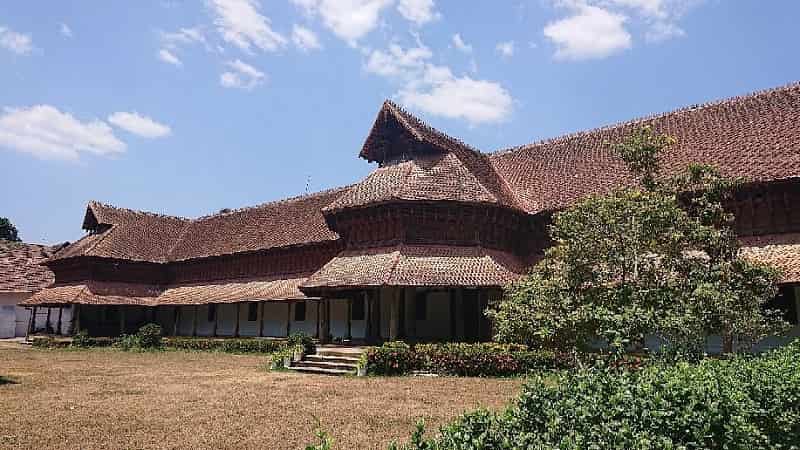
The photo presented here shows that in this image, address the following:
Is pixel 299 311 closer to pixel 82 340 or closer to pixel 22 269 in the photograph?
pixel 82 340

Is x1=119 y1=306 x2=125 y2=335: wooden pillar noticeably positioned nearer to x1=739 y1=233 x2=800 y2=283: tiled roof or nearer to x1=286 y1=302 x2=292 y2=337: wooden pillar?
x1=286 y1=302 x2=292 y2=337: wooden pillar

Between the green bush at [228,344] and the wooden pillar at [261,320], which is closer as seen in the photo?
the green bush at [228,344]

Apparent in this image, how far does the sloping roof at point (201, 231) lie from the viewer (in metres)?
29.9

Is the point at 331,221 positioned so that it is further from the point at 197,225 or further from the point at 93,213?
the point at 93,213

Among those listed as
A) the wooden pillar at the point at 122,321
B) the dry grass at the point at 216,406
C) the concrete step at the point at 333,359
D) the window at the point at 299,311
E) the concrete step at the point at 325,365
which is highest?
the window at the point at 299,311

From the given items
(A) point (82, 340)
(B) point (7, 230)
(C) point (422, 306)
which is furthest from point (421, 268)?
(B) point (7, 230)

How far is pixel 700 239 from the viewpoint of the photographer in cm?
1093

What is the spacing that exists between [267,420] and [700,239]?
861 centimetres

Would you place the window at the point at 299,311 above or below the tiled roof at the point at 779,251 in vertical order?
below

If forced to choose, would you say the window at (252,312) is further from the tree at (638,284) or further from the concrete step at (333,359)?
the tree at (638,284)

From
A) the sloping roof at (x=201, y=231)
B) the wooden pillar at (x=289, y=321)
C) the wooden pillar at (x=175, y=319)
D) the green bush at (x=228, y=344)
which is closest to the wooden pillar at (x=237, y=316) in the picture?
the green bush at (x=228, y=344)

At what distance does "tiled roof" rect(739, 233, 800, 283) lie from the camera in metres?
14.9

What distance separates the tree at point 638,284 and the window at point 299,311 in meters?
18.2

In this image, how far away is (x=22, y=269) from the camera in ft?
137
